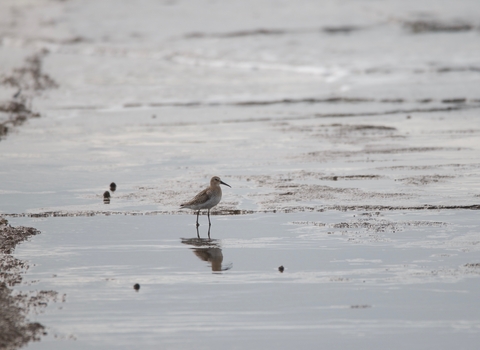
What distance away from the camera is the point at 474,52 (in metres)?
31.7

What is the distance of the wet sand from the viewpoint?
21.3 ft

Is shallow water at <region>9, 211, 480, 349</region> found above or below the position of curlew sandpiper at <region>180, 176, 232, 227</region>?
below

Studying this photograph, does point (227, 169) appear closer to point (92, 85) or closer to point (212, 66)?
point (92, 85)

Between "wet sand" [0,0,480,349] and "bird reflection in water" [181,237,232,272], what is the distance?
0.03 metres

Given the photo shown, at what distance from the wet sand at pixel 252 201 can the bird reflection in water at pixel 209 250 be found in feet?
0.11

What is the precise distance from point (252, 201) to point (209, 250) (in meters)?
2.46

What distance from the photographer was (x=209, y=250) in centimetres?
873

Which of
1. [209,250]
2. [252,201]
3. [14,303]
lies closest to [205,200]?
[252,201]

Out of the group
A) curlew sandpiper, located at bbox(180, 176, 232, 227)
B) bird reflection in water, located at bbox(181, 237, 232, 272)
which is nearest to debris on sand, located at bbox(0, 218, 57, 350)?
bird reflection in water, located at bbox(181, 237, 232, 272)

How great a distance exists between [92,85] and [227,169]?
14910mm

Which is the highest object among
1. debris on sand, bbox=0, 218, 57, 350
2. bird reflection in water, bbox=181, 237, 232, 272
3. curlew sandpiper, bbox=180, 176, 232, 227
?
curlew sandpiper, bbox=180, 176, 232, 227

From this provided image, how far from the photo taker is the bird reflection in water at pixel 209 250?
8078 mm

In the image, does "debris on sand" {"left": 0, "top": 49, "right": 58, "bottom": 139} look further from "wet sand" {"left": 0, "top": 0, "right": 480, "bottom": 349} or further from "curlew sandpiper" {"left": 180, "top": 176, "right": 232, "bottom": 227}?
"curlew sandpiper" {"left": 180, "top": 176, "right": 232, "bottom": 227}

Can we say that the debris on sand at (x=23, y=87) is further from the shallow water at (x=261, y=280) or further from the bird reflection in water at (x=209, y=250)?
the bird reflection in water at (x=209, y=250)
